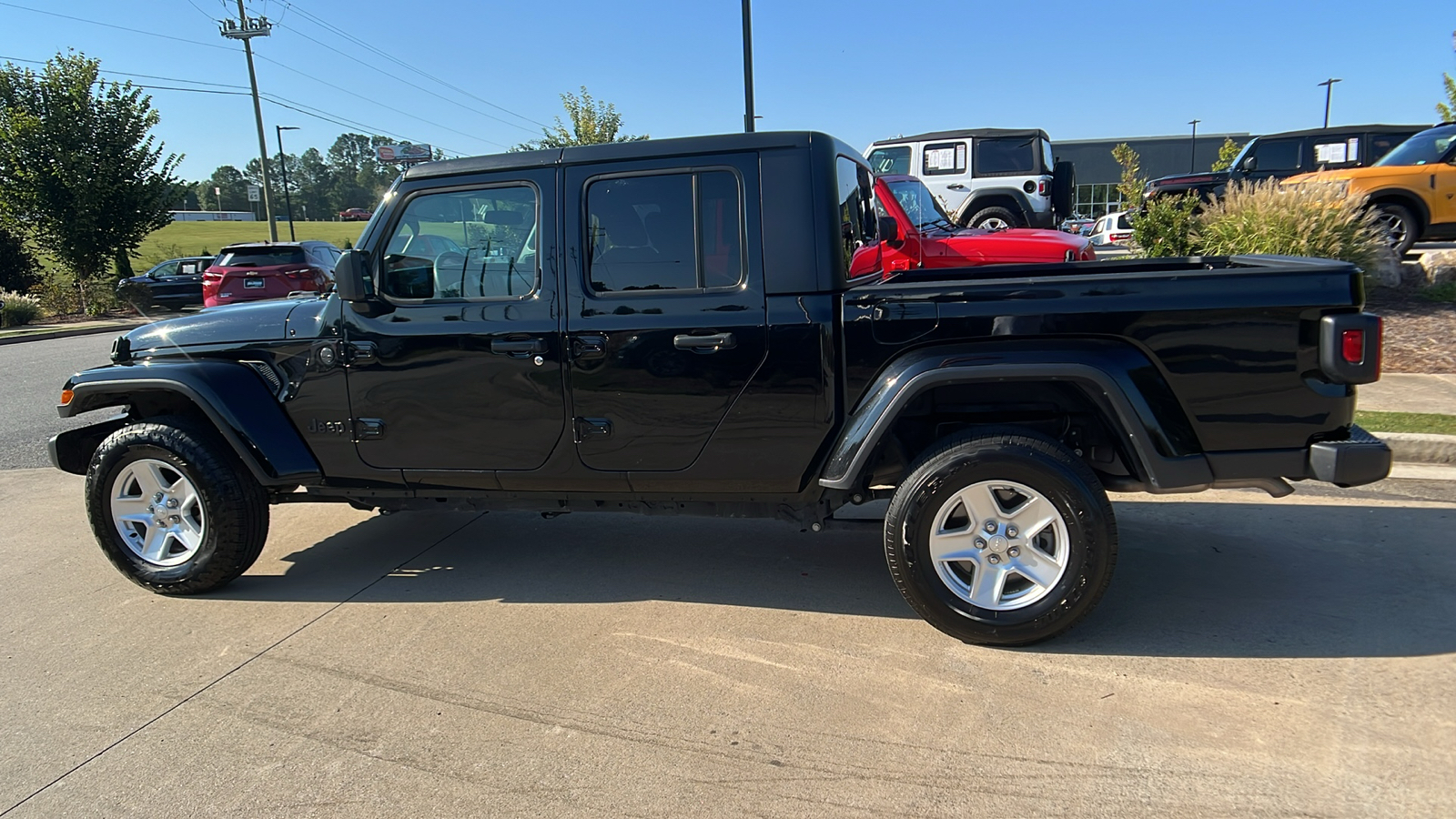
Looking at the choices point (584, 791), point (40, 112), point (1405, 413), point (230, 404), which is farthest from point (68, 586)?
point (40, 112)

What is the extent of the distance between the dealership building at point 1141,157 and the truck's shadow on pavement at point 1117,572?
44.6 metres

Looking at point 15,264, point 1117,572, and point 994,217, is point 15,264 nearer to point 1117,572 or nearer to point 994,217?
point 994,217

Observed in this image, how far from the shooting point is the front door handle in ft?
12.0

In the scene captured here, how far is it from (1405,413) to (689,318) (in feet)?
18.6

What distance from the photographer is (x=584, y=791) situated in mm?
2607

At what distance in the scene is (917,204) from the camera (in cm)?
913

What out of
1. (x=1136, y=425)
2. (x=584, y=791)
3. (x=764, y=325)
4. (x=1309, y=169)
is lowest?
(x=584, y=791)

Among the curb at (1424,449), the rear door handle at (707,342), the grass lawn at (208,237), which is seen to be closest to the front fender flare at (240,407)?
the rear door handle at (707,342)

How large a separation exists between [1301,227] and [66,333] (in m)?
Result: 22.2

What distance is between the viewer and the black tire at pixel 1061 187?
1461cm

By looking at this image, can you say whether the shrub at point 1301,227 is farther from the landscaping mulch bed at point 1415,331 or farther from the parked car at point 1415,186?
the parked car at point 1415,186

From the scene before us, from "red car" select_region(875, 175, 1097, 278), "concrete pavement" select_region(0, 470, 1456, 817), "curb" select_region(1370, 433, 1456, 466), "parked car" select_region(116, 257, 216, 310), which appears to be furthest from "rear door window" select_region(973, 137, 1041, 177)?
"parked car" select_region(116, 257, 216, 310)

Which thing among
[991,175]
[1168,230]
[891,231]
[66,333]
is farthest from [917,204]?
[66,333]

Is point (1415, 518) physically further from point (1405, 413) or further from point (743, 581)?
point (743, 581)
